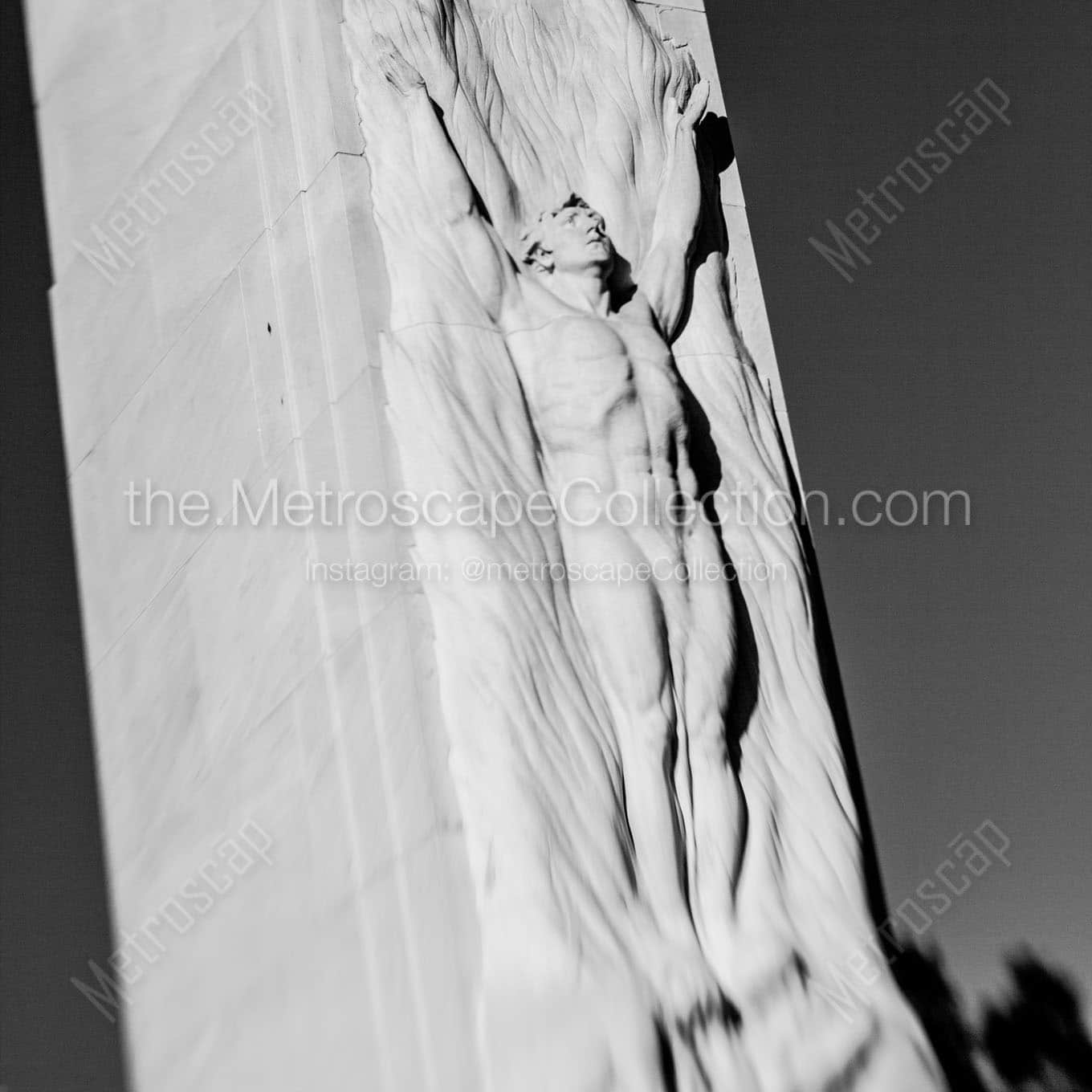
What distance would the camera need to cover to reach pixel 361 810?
441 centimetres

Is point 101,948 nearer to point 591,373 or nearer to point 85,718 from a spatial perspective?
point 85,718

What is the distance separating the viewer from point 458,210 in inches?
203

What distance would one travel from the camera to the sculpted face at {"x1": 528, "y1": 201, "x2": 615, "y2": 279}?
17.2 ft

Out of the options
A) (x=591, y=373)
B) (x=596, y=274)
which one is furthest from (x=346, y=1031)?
(x=596, y=274)

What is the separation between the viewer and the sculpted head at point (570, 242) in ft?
17.2

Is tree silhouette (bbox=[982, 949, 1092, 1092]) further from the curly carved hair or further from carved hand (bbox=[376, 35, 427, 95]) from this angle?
carved hand (bbox=[376, 35, 427, 95])

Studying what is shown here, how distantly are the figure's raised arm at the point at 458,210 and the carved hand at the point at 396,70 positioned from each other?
0.02 meters

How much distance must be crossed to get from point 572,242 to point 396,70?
0.82 metres

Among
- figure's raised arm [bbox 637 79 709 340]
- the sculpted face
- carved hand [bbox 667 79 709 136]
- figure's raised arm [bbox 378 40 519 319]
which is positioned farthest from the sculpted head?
carved hand [bbox 667 79 709 136]

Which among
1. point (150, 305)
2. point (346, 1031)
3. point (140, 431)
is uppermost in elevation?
point (150, 305)

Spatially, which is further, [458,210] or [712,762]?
[458,210]

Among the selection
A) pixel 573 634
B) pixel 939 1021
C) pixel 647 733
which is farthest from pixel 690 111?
pixel 939 1021

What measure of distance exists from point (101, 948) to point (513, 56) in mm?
3432

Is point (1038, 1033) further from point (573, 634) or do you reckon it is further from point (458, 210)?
point (458, 210)
